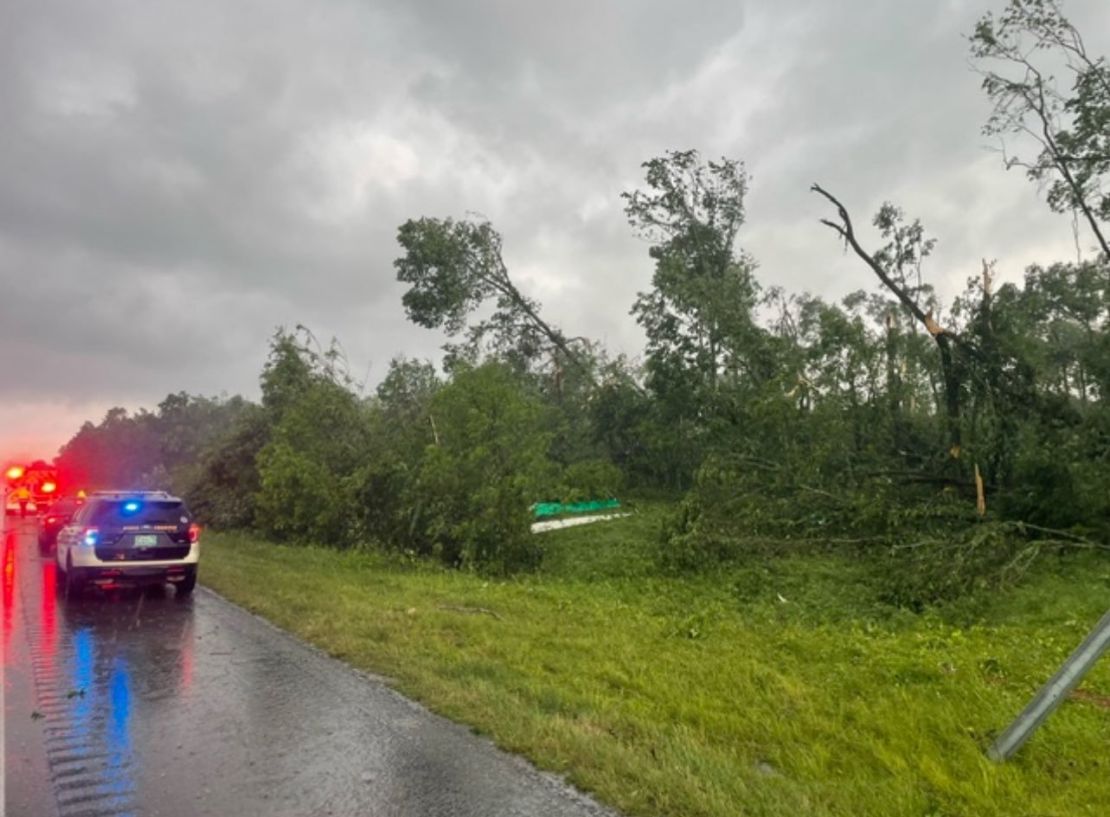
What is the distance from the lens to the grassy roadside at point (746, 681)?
432 cm

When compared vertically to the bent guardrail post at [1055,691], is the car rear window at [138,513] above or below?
above

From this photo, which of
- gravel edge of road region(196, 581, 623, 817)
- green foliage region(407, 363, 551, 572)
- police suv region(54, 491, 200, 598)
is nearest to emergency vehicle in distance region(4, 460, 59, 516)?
green foliage region(407, 363, 551, 572)

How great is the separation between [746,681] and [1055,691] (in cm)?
261

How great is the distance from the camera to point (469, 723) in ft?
17.6

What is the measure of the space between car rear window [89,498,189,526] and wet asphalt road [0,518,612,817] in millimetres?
3137

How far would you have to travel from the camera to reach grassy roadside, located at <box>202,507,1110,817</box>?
432 centimetres

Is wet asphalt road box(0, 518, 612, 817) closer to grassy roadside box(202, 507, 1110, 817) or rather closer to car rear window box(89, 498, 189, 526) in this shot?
grassy roadside box(202, 507, 1110, 817)

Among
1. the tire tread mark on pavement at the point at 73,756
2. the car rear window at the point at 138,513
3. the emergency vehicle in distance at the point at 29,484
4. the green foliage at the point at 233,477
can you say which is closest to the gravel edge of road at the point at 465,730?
the tire tread mark on pavement at the point at 73,756

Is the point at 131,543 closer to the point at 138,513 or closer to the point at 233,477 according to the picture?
the point at 138,513

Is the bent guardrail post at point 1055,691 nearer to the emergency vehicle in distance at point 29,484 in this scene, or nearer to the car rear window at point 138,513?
the car rear window at point 138,513

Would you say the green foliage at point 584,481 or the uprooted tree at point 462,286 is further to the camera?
the uprooted tree at point 462,286

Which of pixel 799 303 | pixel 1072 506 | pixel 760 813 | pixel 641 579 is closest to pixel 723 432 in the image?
pixel 641 579

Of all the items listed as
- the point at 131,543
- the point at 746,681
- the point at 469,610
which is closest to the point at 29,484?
the point at 131,543

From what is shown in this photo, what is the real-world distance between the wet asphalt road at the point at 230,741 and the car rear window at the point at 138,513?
10.3 feet
